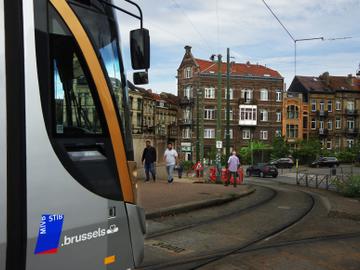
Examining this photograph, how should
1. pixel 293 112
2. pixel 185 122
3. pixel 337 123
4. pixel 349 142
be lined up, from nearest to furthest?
pixel 185 122, pixel 293 112, pixel 337 123, pixel 349 142

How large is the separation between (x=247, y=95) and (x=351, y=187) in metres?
54.8

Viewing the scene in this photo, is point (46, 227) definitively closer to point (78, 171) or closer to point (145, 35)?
point (78, 171)

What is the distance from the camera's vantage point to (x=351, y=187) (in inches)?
810

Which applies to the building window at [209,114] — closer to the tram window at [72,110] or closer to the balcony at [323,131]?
the balcony at [323,131]

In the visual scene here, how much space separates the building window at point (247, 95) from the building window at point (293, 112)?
6366mm

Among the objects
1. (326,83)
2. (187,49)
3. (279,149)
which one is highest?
(187,49)

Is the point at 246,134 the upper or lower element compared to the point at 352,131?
lower

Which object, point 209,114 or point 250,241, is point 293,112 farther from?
point 250,241

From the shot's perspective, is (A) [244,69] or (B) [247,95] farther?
(A) [244,69]

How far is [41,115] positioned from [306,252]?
5.63 meters

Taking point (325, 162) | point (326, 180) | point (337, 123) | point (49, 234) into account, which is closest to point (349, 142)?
point (337, 123)

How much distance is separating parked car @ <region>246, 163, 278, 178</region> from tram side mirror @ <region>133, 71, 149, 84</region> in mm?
43176

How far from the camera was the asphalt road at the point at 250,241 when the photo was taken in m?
6.99

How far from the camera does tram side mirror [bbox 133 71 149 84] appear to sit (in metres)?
4.25
